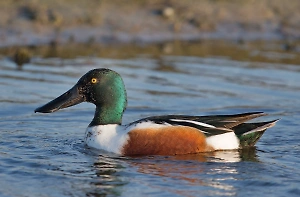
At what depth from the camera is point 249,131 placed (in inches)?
301

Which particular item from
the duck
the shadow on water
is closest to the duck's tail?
the duck

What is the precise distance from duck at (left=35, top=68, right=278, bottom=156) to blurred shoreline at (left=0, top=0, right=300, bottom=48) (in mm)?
6073

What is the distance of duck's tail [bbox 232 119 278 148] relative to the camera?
763cm

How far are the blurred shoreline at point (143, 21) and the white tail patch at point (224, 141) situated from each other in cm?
689

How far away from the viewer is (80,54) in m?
13.2

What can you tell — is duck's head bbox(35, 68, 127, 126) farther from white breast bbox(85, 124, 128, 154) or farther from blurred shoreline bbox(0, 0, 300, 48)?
blurred shoreline bbox(0, 0, 300, 48)

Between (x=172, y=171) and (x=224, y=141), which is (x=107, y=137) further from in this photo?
(x=224, y=141)

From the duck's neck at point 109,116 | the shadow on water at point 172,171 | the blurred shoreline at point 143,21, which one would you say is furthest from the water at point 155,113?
the blurred shoreline at point 143,21

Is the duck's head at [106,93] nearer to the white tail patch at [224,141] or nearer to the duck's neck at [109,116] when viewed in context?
the duck's neck at [109,116]

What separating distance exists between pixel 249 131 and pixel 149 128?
1.07 m

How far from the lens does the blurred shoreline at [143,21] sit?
47.0 feet

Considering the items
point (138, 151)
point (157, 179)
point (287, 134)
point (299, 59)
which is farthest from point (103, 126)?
point (299, 59)

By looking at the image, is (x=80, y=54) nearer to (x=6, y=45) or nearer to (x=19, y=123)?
(x=6, y=45)

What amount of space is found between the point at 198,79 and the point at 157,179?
17.3ft
